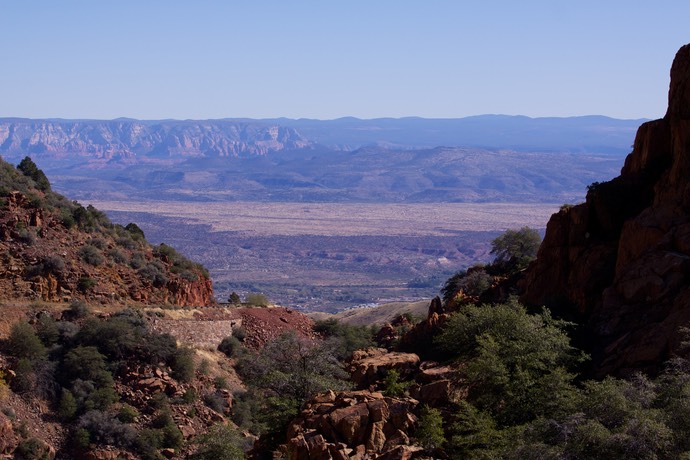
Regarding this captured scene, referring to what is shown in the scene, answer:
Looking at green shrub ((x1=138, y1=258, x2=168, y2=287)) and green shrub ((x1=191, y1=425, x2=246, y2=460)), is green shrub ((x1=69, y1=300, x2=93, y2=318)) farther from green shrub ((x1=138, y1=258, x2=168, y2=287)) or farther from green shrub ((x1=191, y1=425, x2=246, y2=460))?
green shrub ((x1=191, y1=425, x2=246, y2=460))

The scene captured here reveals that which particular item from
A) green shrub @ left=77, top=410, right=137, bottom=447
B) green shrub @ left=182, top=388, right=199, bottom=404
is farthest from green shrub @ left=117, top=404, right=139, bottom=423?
green shrub @ left=182, top=388, right=199, bottom=404

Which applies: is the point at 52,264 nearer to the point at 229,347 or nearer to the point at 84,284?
the point at 84,284

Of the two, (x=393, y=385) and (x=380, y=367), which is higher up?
(x=393, y=385)

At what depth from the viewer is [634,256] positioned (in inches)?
1065

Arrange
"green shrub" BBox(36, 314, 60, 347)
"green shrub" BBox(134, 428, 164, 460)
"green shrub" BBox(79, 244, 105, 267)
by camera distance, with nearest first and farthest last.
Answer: "green shrub" BBox(134, 428, 164, 460) < "green shrub" BBox(36, 314, 60, 347) < "green shrub" BBox(79, 244, 105, 267)

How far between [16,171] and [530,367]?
33571 mm

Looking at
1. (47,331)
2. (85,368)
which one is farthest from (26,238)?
(85,368)

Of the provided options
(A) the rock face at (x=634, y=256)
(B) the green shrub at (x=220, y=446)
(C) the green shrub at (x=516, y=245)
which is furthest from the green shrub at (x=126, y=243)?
(A) the rock face at (x=634, y=256)

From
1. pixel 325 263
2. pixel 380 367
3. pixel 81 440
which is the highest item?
pixel 380 367

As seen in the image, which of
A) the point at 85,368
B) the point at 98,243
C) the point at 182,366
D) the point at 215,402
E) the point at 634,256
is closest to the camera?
the point at 634,256

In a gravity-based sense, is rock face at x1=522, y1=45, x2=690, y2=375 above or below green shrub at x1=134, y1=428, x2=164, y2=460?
above

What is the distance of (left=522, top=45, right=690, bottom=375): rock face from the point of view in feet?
81.6

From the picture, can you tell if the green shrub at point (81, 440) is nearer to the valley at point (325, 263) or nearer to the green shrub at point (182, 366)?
the green shrub at point (182, 366)

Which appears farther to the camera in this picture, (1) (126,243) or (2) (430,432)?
(1) (126,243)
